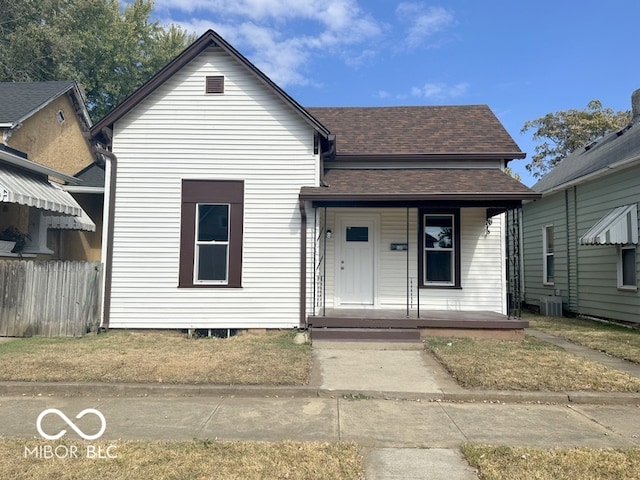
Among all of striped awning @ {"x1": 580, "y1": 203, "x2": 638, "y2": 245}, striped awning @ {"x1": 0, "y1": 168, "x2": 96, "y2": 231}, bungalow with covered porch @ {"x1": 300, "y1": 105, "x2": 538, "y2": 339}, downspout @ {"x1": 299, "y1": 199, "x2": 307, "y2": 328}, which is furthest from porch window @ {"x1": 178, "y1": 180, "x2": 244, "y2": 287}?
striped awning @ {"x1": 580, "y1": 203, "x2": 638, "y2": 245}

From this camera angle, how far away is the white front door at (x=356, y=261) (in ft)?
34.7

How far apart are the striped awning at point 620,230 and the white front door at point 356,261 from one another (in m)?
5.41

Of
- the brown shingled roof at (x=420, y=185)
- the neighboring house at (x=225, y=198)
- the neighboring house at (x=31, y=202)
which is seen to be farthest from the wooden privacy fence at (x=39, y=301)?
the brown shingled roof at (x=420, y=185)

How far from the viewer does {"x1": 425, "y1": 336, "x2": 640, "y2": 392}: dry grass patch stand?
5688 mm

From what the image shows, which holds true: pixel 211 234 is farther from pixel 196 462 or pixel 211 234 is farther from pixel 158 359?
pixel 196 462

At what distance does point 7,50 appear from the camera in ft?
76.5

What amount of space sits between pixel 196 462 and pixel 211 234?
6277mm

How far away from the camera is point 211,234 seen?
9.50m

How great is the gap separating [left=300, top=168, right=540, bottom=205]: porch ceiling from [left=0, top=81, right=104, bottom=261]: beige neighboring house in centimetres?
657

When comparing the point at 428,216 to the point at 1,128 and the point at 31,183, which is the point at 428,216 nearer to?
the point at 31,183

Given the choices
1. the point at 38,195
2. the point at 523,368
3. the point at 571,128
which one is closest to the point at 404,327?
the point at 523,368

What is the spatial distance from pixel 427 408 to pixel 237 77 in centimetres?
765

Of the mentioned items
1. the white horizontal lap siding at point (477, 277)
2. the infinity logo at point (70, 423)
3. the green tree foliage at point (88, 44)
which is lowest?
the infinity logo at point (70, 423)

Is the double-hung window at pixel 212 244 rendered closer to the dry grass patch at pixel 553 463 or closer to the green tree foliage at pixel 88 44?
the dry grass patch at pixel 553 463
